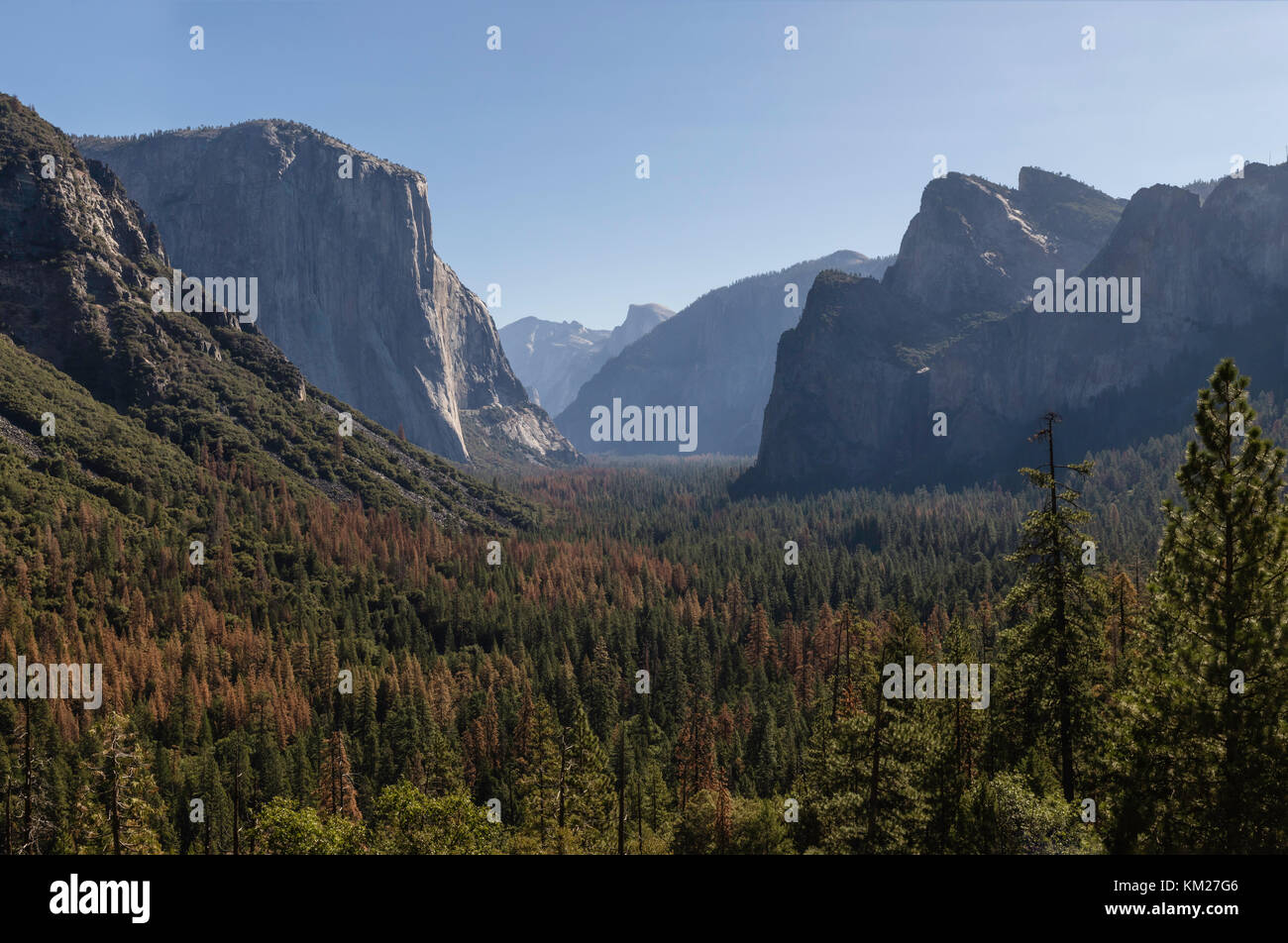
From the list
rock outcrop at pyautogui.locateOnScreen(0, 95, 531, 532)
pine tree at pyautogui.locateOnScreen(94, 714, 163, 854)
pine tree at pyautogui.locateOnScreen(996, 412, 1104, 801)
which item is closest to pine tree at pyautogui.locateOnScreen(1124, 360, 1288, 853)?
pine tree at pyautogui.locateOnScreen(996, 412, 1104, 801)

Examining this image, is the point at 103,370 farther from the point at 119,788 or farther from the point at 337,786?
the point at 119,788

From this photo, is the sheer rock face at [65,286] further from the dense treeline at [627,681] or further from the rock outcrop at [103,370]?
the dense treeline at [627,681]

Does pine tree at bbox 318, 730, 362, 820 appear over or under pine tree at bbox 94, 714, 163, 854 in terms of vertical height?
under

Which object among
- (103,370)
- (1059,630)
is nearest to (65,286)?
(103,370)

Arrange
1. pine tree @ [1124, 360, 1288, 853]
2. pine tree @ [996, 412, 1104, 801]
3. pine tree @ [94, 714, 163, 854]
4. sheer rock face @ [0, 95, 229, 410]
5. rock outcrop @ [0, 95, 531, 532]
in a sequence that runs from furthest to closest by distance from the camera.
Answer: sheer rock face @ [0, 95, 229, 410], rock outcrop @ [0, 95, 531, 532], pine tree @ [94, 714, 163, 854], pine tree @ [996, 412, 1104, 801], pine tree @ [1124, 360, 1288, 853]

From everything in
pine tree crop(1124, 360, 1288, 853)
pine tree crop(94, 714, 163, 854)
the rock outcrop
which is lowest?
pine tree crop(94, 714, 163, 854)

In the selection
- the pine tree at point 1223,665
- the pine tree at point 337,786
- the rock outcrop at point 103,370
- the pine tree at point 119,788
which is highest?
the rock outcrop at point 103,370

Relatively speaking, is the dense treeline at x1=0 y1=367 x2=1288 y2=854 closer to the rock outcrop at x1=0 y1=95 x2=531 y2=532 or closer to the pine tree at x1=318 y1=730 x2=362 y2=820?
the pine tree at x1=318 y1=730 x2=362 y2=820

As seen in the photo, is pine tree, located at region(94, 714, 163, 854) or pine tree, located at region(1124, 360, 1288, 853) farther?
pine tree, located at region(94, 714, 163, 854)

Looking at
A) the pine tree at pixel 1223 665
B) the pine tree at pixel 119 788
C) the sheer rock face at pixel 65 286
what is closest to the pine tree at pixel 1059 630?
the pine tree at pixel 1223 665
